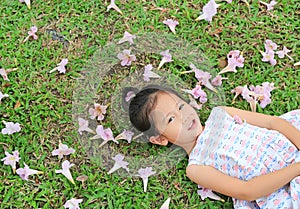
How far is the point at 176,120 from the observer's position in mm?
3045

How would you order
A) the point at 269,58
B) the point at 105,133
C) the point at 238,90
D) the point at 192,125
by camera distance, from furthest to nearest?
Answer: the point at 269,58 → the point at 238,90 → the point at 105,133 → the point at 192,125

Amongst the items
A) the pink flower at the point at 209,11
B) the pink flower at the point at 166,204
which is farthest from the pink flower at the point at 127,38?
the pink flower at the point at 166,204

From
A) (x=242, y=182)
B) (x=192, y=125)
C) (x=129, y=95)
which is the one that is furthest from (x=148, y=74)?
(x=242, y=182)

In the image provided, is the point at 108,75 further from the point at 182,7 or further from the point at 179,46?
the point at 182,7

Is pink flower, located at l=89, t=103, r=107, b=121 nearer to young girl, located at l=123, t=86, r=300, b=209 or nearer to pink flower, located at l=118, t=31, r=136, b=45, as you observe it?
young girl, located at l=123, t=86, r=300, b=209

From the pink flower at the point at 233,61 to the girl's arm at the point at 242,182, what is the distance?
81 centimetres

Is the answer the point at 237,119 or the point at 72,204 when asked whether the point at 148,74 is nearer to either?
the point at 237,119

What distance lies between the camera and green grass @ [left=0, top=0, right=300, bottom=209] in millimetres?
3121

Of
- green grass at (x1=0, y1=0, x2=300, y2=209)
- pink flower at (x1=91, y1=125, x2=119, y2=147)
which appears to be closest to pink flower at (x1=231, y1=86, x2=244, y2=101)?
green grass at (x1=0, y1=0, x2=300, y2=209)

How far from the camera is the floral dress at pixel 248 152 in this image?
113 inches

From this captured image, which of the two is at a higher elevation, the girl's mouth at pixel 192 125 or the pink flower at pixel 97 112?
the girl's mouth at pixel 192 125

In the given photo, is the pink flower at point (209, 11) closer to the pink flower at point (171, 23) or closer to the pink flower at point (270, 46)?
the pink flower at point (171, 23)

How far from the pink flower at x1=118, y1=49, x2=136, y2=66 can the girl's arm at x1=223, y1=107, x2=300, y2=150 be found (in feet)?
2.59

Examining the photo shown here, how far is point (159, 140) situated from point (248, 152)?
57cm
